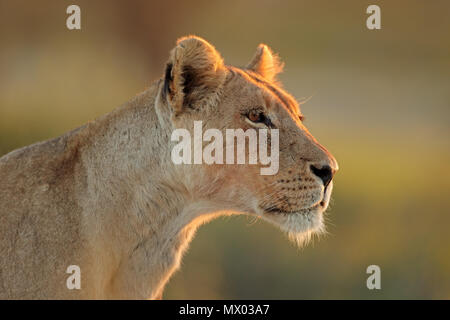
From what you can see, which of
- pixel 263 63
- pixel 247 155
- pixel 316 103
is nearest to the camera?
pixel 247 155

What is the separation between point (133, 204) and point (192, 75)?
0.77 meters

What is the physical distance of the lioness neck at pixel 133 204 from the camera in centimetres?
382

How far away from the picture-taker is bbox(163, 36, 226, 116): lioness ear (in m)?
3.76

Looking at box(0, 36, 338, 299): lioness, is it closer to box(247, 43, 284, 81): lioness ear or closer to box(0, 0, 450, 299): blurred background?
box(247, 43, 284, 81): lioness ear

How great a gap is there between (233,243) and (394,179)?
16.4ft

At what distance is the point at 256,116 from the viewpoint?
12.9 ft

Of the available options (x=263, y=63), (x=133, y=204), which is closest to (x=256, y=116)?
(x=133, y=204)

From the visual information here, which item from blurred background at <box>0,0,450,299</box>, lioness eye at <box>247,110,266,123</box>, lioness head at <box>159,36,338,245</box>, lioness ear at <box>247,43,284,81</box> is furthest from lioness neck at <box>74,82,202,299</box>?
blurred background at <box>0,0,450,299</box>

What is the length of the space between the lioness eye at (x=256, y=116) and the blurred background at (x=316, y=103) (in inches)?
190

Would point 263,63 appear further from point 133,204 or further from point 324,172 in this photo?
point 133,204

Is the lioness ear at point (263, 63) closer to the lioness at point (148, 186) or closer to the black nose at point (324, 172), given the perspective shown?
the lioness at point (148, 186)

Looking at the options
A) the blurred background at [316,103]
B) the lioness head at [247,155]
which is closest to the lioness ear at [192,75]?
the lioness head at [247,155]
